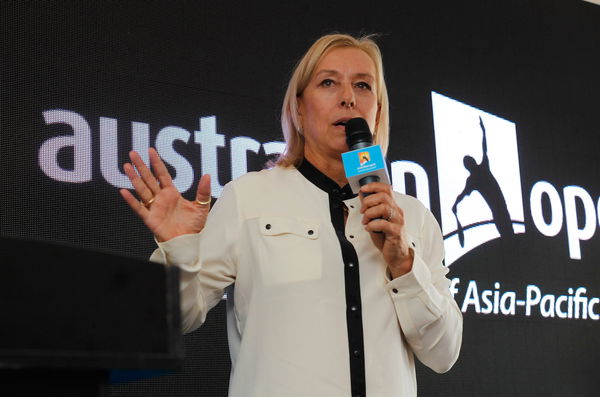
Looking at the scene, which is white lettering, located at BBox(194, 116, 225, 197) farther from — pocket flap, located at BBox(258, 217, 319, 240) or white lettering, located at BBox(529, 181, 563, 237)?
white lettering, located at BBox(529, 181, 563, 237)

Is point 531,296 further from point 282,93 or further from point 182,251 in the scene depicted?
point 182,251

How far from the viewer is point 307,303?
1.63 metres

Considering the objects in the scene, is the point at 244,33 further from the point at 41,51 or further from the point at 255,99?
the point at 41,51

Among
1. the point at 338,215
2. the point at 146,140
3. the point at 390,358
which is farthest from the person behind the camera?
the point at 146,140

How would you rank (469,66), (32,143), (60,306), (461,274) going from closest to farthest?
(60,306) < (32,143) < (461,274) < (469,66)

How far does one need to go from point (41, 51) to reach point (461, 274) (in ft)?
6.51

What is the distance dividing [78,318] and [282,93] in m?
2.53

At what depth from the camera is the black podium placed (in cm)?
64

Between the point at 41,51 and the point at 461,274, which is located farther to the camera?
the point at 461,274

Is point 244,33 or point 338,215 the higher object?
point 244,33

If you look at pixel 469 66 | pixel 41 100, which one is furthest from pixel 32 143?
pixel 469 66

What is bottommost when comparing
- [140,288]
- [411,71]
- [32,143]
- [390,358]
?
[390,358]

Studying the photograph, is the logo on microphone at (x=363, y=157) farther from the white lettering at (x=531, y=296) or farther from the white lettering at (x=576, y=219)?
the white lettering at (x=576, y=219)

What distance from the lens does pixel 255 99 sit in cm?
306
